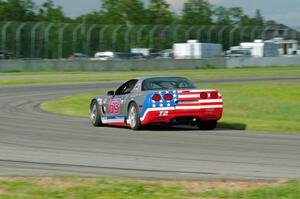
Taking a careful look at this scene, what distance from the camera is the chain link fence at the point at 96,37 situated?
186 ft

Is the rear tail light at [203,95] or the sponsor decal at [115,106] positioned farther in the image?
the sponsor decal at [115,106]

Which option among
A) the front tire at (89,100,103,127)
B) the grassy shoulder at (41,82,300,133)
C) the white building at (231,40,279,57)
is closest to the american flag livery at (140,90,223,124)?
the grassy shoulder at (41,82,300,133)

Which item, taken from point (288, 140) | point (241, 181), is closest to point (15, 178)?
point (241, 181)

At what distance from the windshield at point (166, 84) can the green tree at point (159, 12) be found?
375 feet

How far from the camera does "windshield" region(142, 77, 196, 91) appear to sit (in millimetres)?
18047

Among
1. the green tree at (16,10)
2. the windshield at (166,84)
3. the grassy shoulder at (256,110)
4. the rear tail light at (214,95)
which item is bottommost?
the grassy shoulder at (256,110)

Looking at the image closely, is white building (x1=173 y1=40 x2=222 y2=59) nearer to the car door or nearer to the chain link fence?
the chain link fence

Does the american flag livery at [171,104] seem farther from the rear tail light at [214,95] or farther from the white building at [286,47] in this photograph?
the white building at [286,47]

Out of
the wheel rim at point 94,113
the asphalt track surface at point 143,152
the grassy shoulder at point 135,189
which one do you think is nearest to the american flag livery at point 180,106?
the asphalt track surface at point 143,152

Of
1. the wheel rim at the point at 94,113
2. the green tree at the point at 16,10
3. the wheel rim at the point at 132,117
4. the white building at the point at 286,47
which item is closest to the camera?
the wheel rim at the point at 132,117

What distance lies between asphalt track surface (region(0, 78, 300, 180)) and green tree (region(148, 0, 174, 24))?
113232 mm

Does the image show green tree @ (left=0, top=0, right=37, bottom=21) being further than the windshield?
Yes

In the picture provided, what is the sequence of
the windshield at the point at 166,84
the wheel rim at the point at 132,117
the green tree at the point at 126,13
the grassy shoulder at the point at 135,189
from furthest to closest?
the green tree at the point at 126,13
the windshield at the point at 166,84
the wheel rim at the point at 132,117
the grassy shoulder at the point at 135,189

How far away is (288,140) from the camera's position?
15.0 metres
